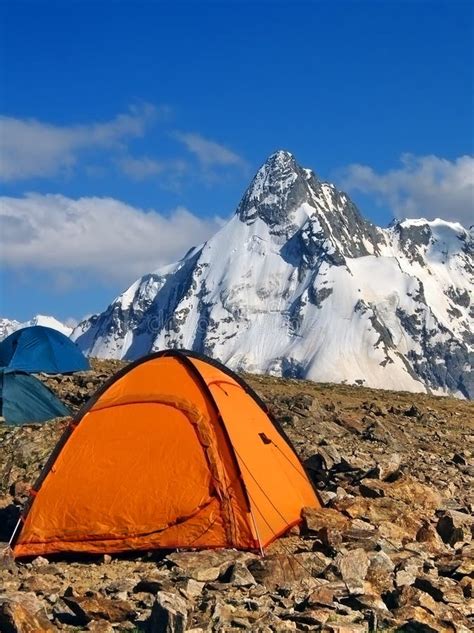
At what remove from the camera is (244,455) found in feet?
47.2

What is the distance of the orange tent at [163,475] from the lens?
13.7 m

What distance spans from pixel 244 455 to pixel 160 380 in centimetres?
212

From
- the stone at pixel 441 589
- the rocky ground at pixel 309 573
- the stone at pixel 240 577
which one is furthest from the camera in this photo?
the stone at pixel 240 577

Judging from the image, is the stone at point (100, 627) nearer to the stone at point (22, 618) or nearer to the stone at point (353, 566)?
the stone at point (22, 618)

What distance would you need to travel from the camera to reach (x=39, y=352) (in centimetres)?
3061

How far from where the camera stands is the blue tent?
29734mm

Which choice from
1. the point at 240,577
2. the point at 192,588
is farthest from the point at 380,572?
the point at 192,588

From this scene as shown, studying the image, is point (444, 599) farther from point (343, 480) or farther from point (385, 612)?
point (343, 480)

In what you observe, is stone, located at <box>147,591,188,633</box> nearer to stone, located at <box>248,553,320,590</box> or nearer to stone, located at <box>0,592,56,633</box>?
stone, located at <box>0,592,56,633</box>

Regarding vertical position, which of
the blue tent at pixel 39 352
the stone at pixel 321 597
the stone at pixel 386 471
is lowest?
the stone at pixel 321 597

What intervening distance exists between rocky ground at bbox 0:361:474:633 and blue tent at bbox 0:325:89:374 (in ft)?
31.0

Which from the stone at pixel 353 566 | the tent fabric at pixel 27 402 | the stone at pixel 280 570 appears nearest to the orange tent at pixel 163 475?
the stone at pixel 280 570

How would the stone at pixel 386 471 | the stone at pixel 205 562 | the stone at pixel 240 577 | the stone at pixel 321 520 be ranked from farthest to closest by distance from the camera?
the stone at pixel 386 471
the stone at pixel 321 520
the stone at pixel 205 562
the stone at pixel 240 577

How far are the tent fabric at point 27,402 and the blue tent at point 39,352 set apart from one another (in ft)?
12.5
